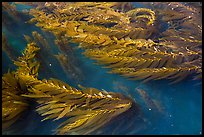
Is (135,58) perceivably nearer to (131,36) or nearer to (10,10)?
(131,36)

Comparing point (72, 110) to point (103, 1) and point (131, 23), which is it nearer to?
point (131, 23)

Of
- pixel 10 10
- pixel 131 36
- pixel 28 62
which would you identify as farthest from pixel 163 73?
pixel 10 10

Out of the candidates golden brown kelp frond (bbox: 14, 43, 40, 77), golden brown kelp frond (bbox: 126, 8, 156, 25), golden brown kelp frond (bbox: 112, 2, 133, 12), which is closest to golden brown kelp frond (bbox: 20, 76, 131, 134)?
golden brown kelp frond (bbox: 14, 43, 40, 77)

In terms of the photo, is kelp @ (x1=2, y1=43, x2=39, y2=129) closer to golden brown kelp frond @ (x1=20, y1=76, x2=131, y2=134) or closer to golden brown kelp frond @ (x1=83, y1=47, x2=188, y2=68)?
golden brown kelp frond @ (x1=20, y1=76, x2=131, y2=134)

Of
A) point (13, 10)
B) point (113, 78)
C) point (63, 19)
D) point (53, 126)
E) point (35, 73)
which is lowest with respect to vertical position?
point (53, 126)

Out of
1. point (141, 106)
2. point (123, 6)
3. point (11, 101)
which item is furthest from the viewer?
point (123, 6)

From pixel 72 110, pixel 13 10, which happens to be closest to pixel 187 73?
pixel 72 110

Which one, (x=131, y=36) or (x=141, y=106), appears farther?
(x=131, y=36)
